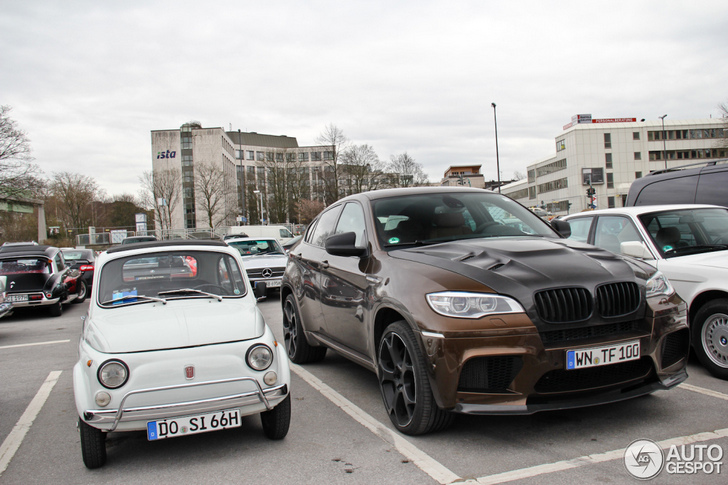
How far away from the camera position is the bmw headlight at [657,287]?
4.06 metres

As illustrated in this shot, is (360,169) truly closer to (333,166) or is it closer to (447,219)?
(333,166)

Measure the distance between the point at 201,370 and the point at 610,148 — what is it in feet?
318

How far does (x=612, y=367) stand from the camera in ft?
12.4

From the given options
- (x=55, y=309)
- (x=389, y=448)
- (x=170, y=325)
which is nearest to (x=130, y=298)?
(x=170, y=325)

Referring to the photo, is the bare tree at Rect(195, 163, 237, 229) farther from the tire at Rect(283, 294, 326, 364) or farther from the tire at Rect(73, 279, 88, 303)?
the tire at Rect(283, 294, 326, 364)

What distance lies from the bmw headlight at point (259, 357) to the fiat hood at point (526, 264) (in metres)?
1.20

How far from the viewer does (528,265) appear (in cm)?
389

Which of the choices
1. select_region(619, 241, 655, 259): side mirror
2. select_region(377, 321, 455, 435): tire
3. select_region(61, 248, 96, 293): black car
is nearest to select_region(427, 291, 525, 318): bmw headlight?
select_region(377, 321, 455, 435): tire

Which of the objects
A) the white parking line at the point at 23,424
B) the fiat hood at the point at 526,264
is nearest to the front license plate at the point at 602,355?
the fiat hood at the point at 526,264

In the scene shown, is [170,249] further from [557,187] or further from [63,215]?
[557,187]

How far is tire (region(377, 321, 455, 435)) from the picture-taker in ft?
12.6

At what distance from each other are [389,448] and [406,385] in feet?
1.42

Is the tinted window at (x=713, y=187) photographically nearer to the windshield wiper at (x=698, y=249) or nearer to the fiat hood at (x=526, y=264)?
the windshield wiper at (x=698, y=249)

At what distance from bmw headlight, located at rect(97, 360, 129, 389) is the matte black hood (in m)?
2.05
